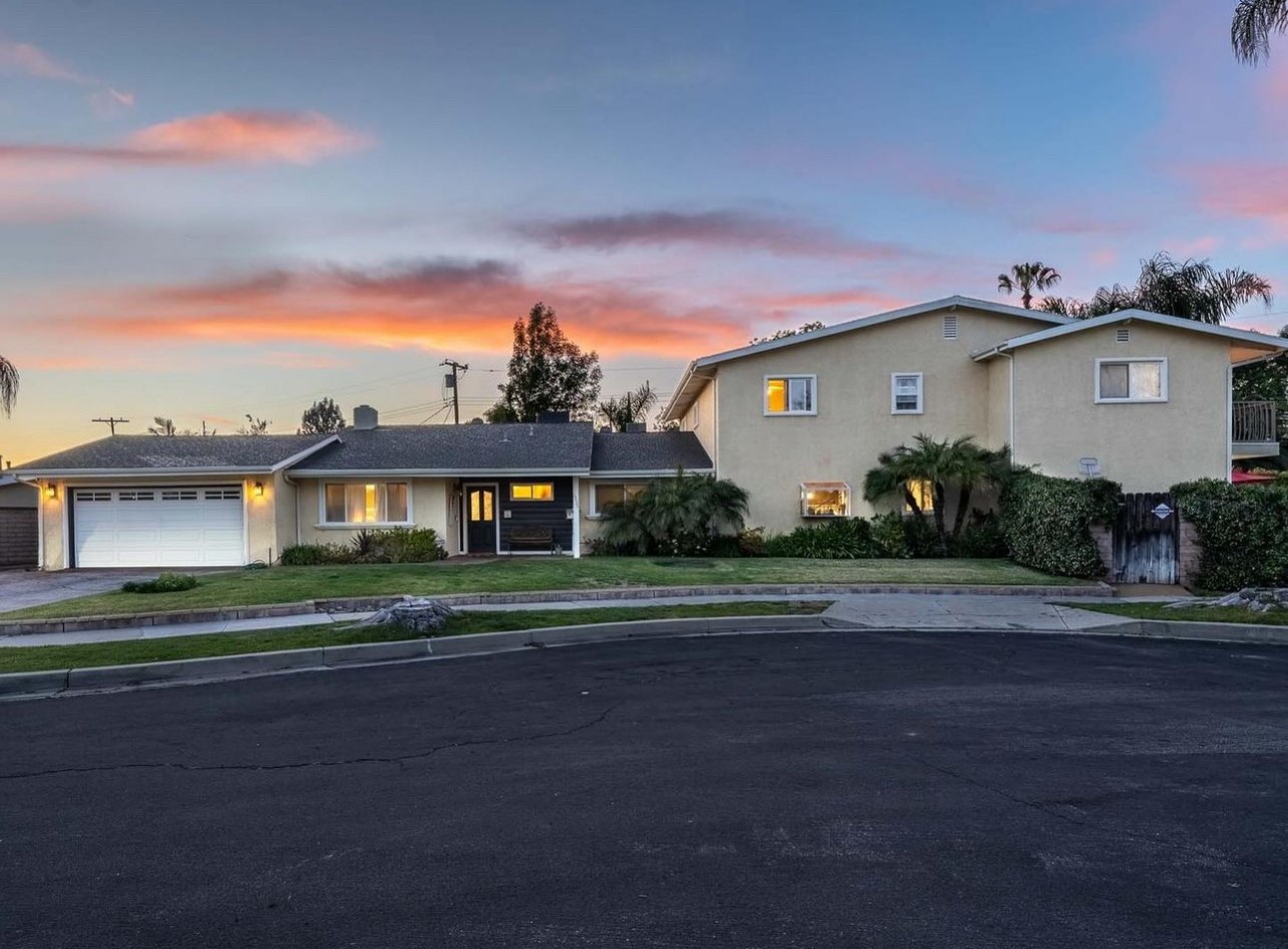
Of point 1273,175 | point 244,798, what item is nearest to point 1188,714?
point 244,798

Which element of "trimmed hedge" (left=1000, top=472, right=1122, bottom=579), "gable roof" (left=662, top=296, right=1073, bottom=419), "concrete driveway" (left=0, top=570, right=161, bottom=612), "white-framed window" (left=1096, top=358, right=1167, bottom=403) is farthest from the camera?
"gable roof" (left=662, top=296, right=1073, bottom=419)

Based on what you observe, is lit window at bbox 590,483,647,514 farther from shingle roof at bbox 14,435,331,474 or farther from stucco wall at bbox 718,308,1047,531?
shingle roof at bbox 14,435,331,474

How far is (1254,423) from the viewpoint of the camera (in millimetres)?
20969

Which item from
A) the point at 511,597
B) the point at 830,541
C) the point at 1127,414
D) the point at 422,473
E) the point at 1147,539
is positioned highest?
the point at 1127,414

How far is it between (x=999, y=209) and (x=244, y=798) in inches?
906

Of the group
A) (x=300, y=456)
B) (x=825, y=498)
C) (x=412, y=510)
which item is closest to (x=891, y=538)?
(x=825, y=498)

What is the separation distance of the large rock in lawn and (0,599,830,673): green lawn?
13 cm

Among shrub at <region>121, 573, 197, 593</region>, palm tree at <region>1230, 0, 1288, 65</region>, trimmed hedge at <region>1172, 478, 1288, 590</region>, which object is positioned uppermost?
palm tree at <region>1230, 0, 1288, 65</region>

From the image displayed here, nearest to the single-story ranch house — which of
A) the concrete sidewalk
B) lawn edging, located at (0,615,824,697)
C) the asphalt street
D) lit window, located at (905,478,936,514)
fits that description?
lit window, located at (905,478,936,514)

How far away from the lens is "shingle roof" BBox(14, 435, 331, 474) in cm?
2030

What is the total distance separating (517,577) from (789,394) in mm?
9956

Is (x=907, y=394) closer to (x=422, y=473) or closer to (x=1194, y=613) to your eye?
(x=1194, y=613)

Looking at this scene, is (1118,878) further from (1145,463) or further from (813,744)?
(1145,463)

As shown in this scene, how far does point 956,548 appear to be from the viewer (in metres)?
20.2
